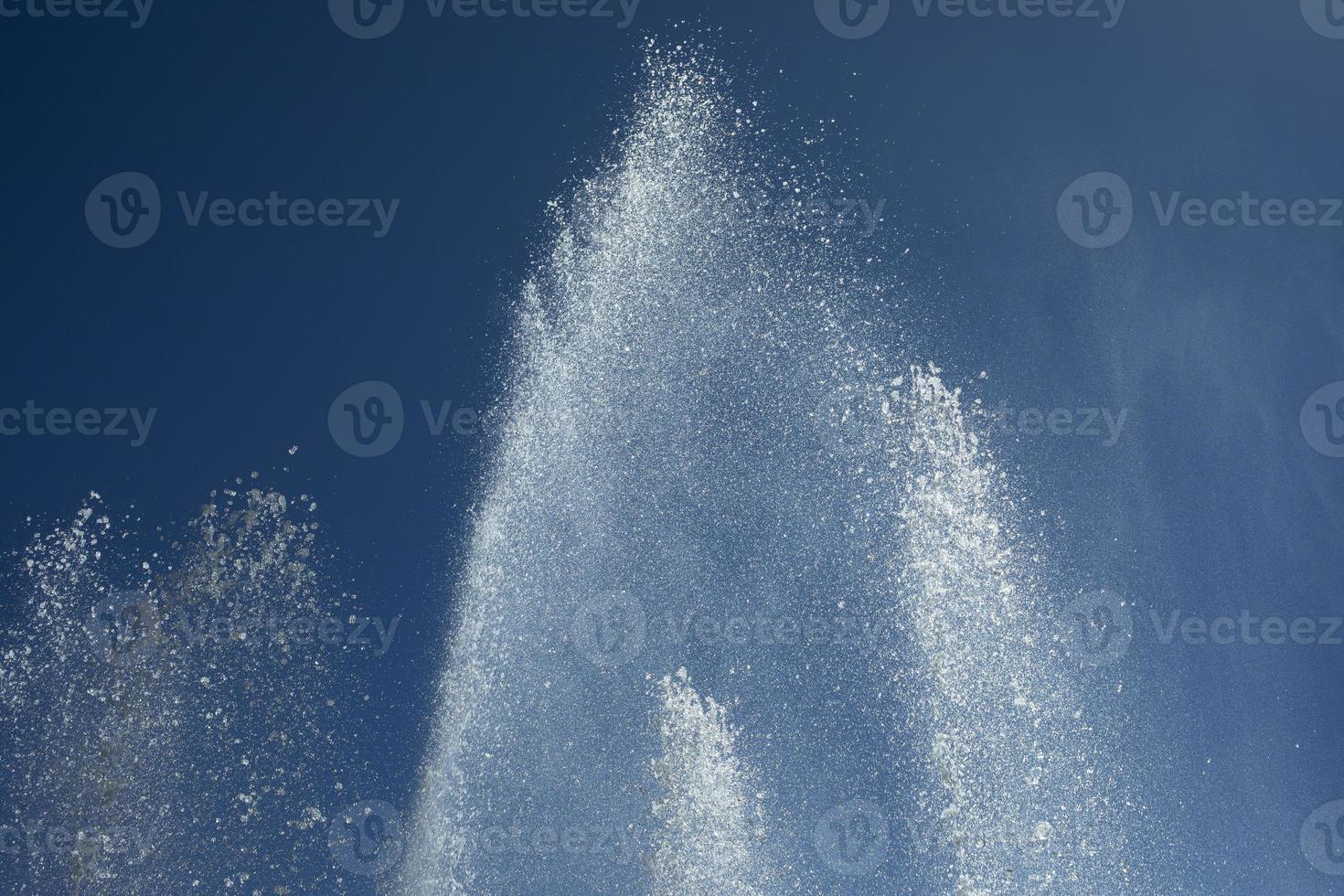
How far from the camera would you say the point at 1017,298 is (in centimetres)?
1115

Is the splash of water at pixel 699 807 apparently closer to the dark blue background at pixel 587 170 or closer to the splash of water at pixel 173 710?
the dark blue background at pixel 587 170

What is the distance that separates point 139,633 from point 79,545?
1.04 metres

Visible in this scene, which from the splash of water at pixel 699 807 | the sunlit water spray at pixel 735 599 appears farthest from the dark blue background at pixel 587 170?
the splash of water at pixel 699 807

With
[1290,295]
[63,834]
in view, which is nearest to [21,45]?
[63,834]

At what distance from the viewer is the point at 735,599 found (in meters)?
10.2

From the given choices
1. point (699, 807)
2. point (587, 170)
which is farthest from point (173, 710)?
point (587, 170)

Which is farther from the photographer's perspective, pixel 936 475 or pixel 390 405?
pixel 390 405

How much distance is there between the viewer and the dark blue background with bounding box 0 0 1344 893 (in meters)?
10.7

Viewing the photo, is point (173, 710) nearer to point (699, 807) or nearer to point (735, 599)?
point (699, 807)

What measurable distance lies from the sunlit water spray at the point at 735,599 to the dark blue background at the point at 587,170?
0.56 m

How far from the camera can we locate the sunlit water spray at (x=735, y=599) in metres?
9.40

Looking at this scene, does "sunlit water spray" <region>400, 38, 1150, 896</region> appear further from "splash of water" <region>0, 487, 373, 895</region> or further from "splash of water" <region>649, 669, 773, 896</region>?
"splash of water" <region>0, 487, 373, 895</region>

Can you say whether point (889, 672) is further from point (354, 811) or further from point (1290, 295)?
point (1290, 295)

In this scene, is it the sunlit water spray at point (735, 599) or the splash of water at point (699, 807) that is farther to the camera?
the sunlit water spray at point (735, 599)
